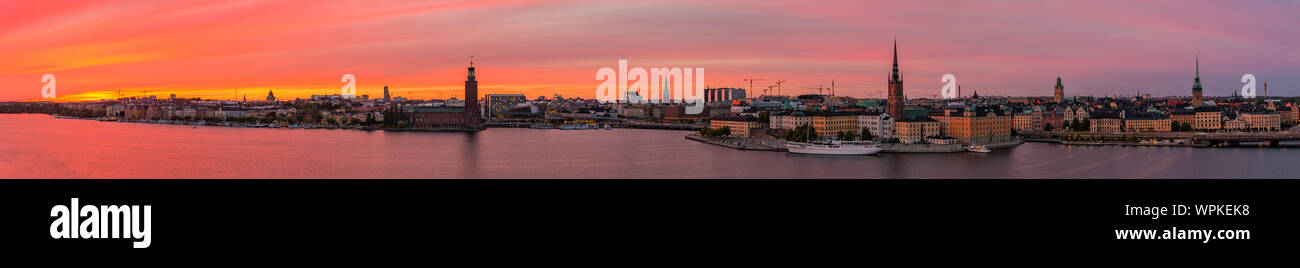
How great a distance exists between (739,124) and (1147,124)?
10.7 metres

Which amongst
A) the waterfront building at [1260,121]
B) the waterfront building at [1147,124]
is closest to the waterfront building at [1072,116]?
the waterfront building at [1147,124]

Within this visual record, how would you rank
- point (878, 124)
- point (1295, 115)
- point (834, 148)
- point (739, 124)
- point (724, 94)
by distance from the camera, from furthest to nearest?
point (724, 94)
point (1295, 115)
point (739, 124)
point (878, 124)
point (834, 148)

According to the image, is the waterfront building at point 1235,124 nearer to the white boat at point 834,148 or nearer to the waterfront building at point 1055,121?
the waterfront building at point 1055,121

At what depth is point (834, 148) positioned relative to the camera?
676 inches

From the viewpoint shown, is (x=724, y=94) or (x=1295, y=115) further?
(x=724, y=94)

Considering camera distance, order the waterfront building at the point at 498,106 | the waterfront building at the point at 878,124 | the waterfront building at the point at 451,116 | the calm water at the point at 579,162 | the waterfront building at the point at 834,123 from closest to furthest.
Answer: the calm water at the point at 579,162, the waterfront building at the point at 878,124, the waterfront building at the point at 834,123, the waterfront building at the point at 451,116, the waterfront building at the point at 498,106

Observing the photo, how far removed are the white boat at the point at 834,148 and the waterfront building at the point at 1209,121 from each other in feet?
40.0

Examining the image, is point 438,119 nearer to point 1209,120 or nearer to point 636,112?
point 636,112

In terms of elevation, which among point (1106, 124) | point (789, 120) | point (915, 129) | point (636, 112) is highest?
point (636, 112)

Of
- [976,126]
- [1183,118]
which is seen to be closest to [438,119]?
[976,126]

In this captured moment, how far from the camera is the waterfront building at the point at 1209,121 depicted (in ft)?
79.2

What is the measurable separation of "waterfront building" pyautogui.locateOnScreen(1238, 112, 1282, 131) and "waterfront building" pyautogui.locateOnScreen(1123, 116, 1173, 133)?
190 cm
